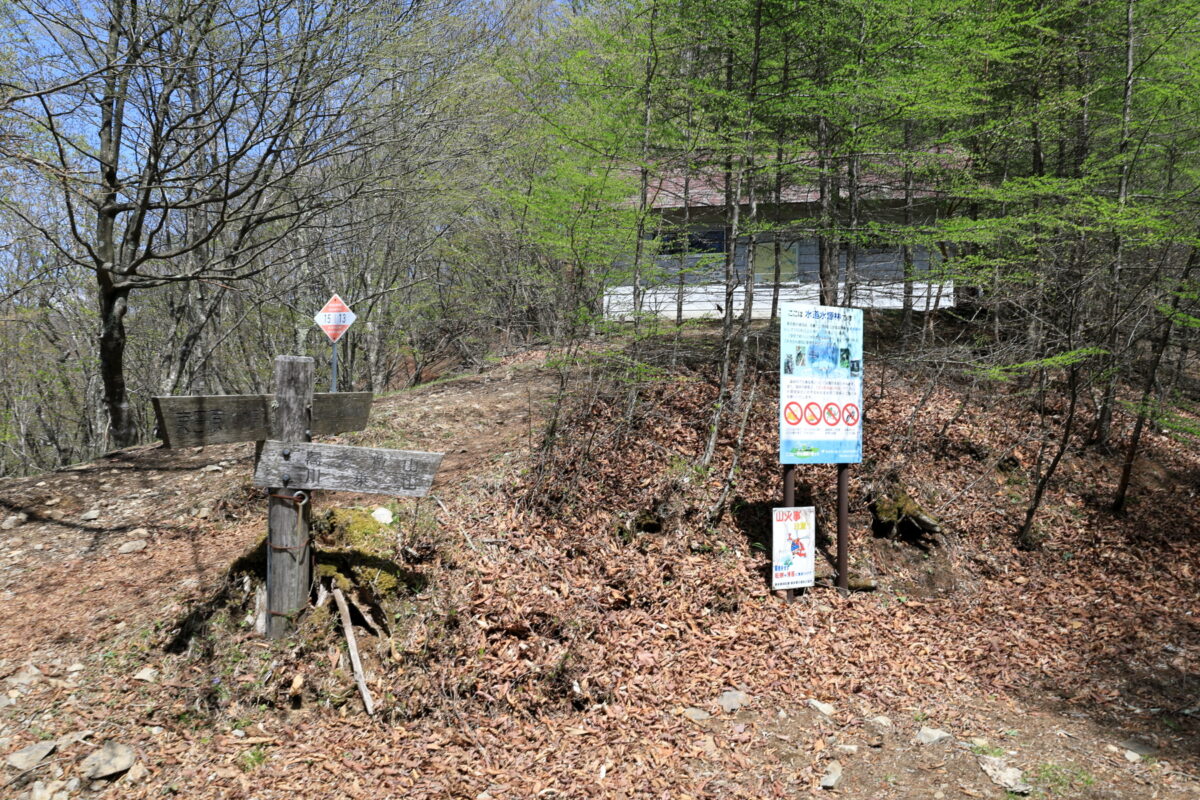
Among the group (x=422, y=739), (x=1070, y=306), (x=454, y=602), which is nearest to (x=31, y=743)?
(x=422, y=739)

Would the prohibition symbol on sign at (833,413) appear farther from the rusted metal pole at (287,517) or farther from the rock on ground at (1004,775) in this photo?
the rusted metal pole at (287,517)

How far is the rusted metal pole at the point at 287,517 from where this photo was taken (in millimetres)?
4137

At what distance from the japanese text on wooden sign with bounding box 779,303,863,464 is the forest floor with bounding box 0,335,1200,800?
4.03ft

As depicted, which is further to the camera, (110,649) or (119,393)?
(119,393)

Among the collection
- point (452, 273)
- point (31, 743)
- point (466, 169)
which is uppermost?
point (466, 169)

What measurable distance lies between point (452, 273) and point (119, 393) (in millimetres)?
9842

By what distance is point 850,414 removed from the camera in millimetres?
Result: 6461

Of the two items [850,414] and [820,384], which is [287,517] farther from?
[850,414]

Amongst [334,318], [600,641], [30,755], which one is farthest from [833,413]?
[334,318]

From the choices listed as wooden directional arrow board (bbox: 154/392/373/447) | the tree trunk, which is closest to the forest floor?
wooden directional arrow board (bbox: 154/392/373/447)

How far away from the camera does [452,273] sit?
57.7ft

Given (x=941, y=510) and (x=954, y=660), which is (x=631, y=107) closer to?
(x=941, y=510)

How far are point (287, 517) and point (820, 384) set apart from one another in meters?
4.70

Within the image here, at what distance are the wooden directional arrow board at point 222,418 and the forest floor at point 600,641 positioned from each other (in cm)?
110
